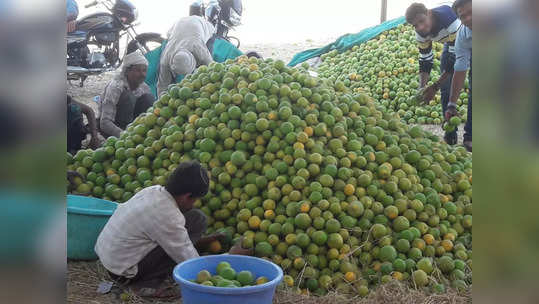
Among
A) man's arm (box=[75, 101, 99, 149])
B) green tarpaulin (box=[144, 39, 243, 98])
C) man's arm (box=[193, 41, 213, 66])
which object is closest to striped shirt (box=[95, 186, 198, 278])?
man's arm (box=[75, 101, 99, 149])

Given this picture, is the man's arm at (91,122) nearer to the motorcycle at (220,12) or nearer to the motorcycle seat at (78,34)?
the motorcycle at (220,12)

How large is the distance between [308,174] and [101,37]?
653cm

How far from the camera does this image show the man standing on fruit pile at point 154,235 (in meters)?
2.85

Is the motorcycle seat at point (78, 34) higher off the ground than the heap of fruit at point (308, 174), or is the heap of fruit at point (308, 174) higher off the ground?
the motorcycle seat at point (78, 34)

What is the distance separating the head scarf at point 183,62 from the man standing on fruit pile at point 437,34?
2.43m

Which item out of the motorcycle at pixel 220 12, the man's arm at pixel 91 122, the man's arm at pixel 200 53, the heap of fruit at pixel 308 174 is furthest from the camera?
the motorcycle at pixel 220 12

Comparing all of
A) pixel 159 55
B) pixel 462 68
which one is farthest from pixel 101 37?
pixel 462 68

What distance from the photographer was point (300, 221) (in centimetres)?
313

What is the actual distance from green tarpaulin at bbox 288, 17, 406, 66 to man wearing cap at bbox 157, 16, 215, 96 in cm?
316

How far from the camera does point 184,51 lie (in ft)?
20.8

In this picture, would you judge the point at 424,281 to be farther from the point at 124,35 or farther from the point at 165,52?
the point at 124,35

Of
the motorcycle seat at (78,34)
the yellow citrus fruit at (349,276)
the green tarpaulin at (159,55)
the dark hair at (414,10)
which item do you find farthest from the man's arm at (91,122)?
the motorcycle seat at (78,34)
